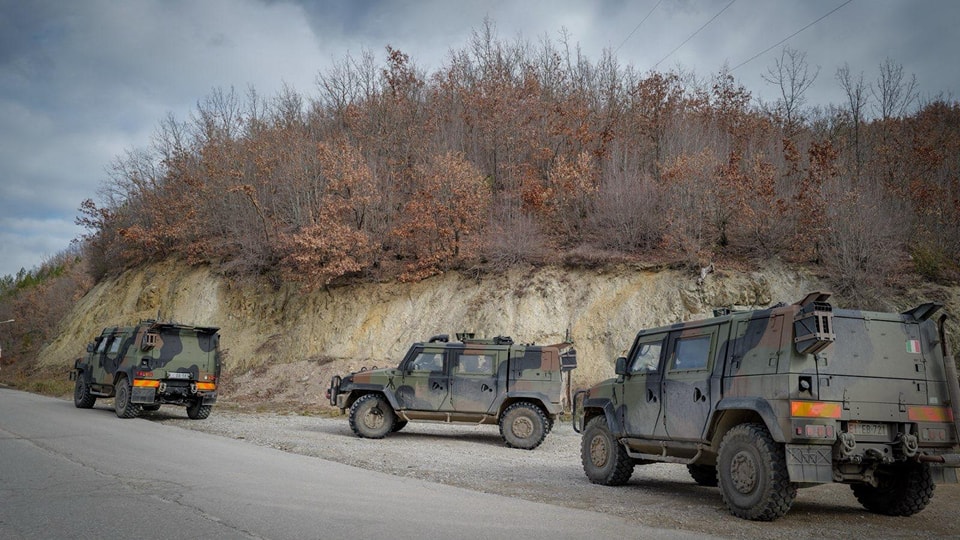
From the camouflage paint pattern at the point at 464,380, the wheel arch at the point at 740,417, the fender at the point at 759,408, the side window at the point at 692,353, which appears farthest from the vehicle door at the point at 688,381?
the camouflage paint pattern at the point at 464,380

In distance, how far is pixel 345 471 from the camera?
1043 cm

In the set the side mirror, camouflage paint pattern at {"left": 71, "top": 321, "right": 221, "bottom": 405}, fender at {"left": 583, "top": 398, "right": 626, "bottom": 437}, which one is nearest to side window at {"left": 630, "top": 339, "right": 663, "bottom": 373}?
the side mirror

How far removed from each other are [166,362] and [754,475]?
15626mm

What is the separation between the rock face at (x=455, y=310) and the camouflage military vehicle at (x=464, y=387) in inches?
318

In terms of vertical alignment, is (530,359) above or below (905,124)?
below

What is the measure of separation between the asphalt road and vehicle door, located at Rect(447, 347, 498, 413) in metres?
4.33

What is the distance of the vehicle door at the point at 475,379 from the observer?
15.4 meters

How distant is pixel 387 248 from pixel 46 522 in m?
23.5

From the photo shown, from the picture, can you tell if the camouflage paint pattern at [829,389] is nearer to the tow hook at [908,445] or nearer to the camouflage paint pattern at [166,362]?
the tow hook at [908,445]

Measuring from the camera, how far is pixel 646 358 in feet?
32.6

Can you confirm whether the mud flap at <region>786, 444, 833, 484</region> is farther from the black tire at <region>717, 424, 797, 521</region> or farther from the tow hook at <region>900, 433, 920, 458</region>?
the tow hook at <region>900, 433, 920, 458</region>

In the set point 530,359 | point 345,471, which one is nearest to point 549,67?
point 530,359

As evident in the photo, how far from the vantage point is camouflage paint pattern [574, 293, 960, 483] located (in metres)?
7.25

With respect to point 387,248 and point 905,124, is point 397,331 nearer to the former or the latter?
A: point 387,248
